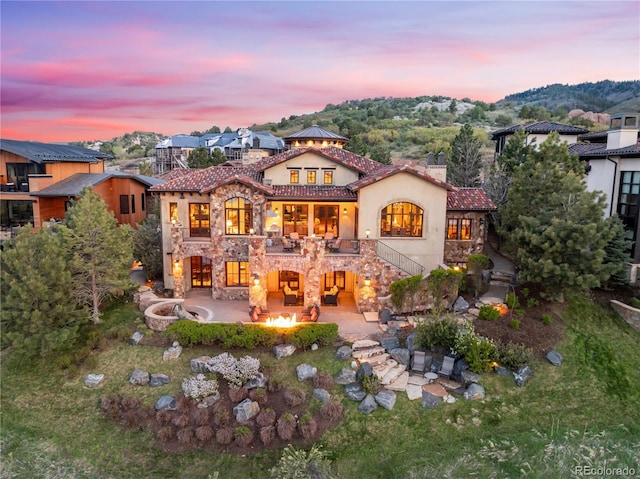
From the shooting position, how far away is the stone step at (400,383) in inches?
603

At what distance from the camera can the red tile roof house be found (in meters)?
20.8

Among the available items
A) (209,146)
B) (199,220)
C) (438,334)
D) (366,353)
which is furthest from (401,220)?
(209,146)

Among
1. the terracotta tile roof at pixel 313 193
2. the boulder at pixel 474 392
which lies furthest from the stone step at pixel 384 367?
the terracotta tile roof at pixel 313 193

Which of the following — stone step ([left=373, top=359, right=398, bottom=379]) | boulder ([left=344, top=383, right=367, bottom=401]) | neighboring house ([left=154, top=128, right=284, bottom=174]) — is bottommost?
boulder ([left=344, top=383, right=367, bottom=401])

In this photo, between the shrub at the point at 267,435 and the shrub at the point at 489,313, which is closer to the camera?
the shrub at the point at 267,435

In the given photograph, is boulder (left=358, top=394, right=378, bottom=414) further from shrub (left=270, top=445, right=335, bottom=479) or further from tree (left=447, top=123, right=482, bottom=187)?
tree (left=447, top=123, right=482, bottom=187)

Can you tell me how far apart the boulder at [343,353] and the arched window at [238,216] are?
28.4 ft

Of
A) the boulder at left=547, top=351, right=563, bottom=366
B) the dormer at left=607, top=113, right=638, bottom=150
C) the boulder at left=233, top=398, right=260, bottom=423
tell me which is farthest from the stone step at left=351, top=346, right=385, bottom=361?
the dormer at left=607, top=113, right=638, bottom=150

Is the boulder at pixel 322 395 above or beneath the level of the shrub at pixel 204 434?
above

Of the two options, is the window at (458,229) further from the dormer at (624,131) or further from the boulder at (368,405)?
the boulder at (368,405)

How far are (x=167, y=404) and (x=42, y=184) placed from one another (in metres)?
20.4

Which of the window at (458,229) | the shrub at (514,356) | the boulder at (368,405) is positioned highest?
the window at (458,229)

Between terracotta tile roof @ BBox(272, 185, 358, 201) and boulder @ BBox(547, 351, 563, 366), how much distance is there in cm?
1125

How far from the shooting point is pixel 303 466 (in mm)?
11562
